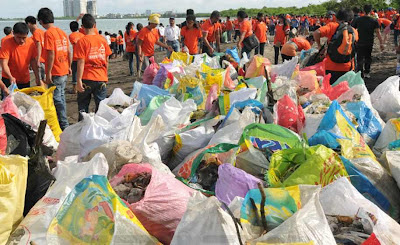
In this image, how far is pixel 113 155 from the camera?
2.70m

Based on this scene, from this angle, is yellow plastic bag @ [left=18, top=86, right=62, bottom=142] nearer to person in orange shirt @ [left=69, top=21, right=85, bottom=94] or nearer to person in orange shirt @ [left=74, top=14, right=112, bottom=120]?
person in orange shirt @ [left=74, top=14, right=112, bottom=120]

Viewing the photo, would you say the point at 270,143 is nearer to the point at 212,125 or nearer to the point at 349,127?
the point at 349,127

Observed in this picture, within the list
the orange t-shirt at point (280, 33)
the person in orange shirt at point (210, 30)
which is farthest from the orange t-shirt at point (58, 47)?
the orange t-shirt at point (280, 33)

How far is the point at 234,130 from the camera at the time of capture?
3.03m

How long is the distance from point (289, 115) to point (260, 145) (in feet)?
2.37

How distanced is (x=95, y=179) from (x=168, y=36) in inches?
332

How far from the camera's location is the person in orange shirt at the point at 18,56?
5004mm

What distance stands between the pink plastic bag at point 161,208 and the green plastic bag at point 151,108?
188 cm

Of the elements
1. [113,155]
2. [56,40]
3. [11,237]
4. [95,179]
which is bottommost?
[11,237]

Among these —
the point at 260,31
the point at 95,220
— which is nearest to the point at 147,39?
the point at 260,31

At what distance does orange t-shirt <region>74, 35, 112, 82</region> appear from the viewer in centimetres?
462

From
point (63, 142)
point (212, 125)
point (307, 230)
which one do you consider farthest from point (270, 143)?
point (63, 142)

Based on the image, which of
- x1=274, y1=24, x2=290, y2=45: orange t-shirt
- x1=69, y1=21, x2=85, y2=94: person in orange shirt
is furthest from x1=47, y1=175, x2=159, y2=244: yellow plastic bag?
x1=274, y1=24, x2=290, y2=45: orange t-shirt

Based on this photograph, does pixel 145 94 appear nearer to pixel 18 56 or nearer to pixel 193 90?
pixel 193 90
